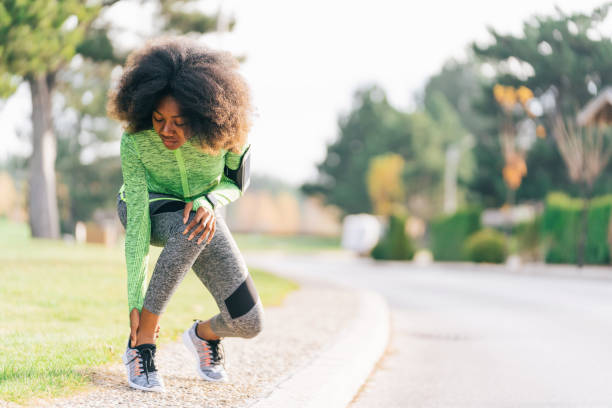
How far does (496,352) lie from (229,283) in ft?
12.0

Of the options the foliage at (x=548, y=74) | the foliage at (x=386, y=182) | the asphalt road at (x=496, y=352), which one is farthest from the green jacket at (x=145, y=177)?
the foliage at (x=386, y=182)

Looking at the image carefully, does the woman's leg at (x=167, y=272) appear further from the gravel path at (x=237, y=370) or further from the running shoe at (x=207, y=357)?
the running shoe at (x=207, y=357)

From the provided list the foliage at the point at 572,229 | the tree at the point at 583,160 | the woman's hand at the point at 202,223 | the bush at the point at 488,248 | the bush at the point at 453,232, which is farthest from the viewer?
the bush at the point at 453,232

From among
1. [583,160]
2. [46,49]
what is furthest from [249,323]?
[583,160]

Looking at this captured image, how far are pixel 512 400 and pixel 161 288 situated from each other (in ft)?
7.40

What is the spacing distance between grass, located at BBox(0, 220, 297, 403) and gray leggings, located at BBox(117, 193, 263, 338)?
25.5 inches

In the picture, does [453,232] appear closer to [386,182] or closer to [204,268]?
[204,268]

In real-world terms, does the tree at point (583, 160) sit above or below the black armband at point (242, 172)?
above

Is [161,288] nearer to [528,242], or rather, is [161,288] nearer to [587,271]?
[587,271]

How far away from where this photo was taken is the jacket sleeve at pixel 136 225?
3787 mm

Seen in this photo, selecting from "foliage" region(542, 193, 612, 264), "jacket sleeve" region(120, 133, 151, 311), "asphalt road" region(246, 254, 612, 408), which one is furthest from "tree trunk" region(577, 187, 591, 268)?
"jacket sleeve" region(120, 133, 151, 311)

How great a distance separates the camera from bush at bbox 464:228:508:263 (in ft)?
85.1

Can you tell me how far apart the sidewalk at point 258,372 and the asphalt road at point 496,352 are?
1.21 ft

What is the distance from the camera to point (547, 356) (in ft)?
21.5
